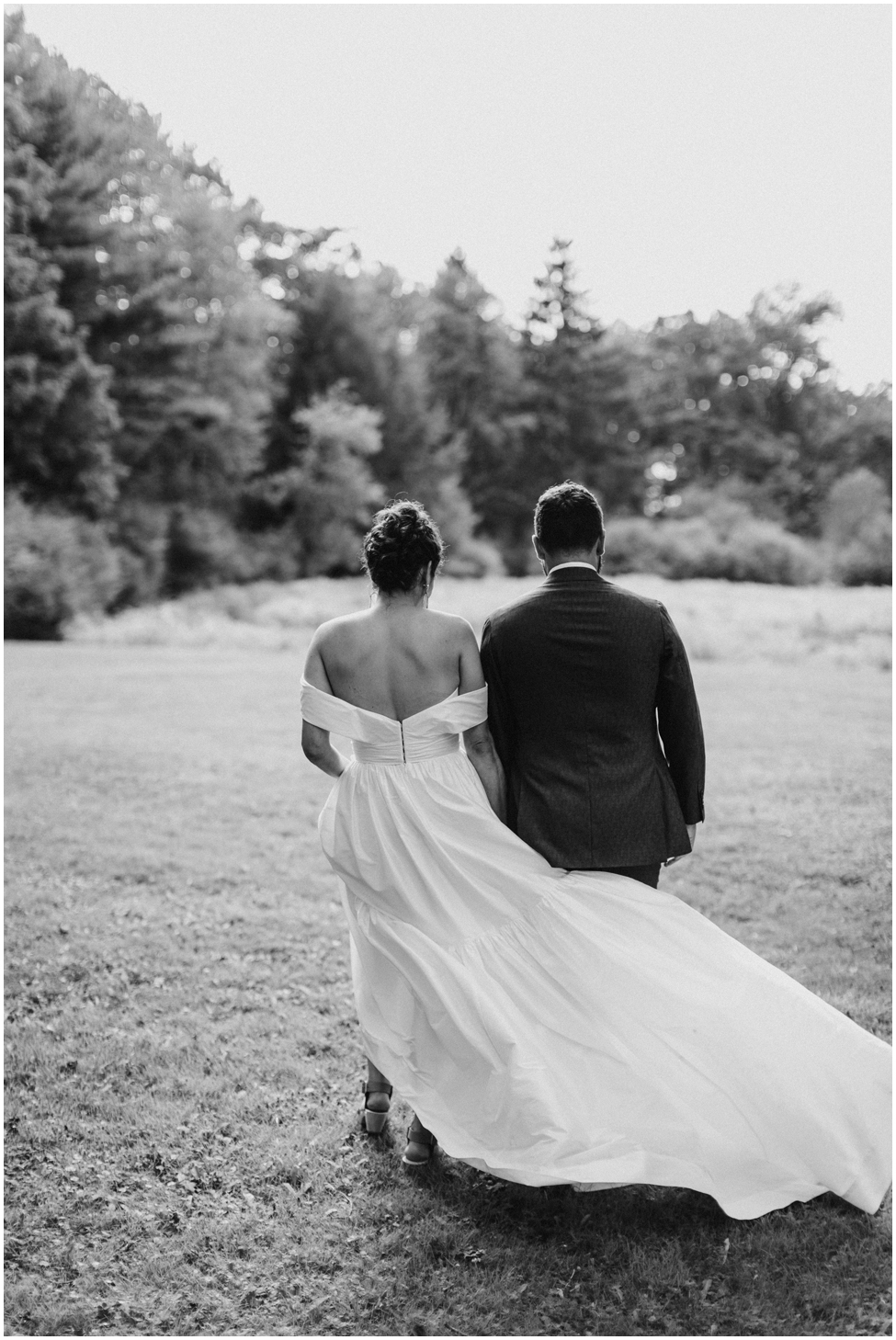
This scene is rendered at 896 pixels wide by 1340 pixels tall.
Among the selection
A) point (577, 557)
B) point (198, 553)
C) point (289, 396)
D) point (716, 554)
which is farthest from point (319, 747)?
point (289, 396)

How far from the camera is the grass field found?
2.81 metres

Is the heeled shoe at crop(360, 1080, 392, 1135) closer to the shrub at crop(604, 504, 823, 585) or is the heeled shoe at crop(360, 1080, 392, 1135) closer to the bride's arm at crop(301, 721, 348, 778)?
the bride's arm at crop(301, 721, 348, 778)

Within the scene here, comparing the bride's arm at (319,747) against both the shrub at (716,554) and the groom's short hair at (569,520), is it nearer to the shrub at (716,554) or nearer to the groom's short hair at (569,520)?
the groom's short hair at (569,520)

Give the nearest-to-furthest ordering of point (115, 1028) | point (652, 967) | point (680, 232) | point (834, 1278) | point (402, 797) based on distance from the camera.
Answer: point (834, 1278) → point (652, 967) → point (402, 797) → point (115, 1028) → point (680, 232)

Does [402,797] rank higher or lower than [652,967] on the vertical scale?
higher

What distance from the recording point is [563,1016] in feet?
10.2

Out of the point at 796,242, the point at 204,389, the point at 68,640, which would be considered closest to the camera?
the point at 68,640

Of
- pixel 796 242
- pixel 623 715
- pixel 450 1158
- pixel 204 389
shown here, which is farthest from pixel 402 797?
pixel 796 242

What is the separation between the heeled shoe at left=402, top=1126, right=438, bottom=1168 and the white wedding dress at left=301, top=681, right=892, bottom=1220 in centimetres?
31

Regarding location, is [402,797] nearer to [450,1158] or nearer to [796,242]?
[450,1158]

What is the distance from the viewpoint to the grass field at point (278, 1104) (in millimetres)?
2807

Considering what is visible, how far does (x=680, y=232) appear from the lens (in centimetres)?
3919

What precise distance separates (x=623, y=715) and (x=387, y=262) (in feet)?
137

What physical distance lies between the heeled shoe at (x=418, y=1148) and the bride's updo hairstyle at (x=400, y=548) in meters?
1.84
